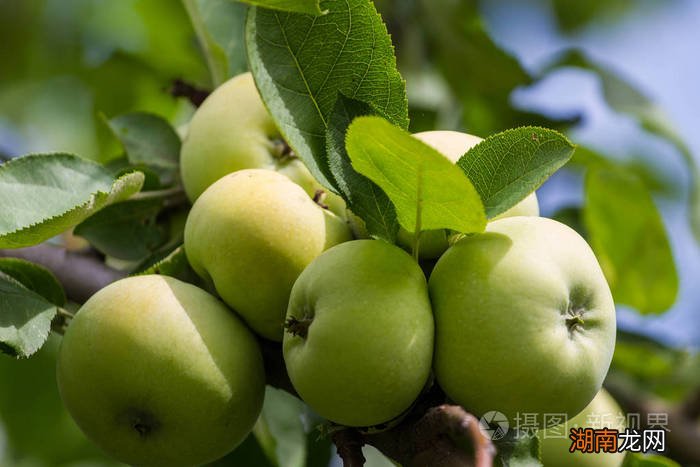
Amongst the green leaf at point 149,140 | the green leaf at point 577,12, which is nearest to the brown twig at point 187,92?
the green leaf at point 149,140

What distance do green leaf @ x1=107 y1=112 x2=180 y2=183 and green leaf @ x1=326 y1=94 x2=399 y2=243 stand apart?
1.60 ft

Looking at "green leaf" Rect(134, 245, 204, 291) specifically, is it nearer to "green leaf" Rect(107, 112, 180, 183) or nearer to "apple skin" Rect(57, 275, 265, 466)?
"apple skin" Rect(57, 275, 265, 466)

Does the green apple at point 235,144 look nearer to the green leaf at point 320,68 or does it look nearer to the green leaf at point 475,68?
the green leaf at point 320,68

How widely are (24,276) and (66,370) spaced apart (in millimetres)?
226

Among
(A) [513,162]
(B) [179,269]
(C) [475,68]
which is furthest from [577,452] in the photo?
(C) [475,68]

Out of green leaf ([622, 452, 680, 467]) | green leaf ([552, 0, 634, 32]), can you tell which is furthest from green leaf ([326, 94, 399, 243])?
green leaf ([552, 0, 634, 32])

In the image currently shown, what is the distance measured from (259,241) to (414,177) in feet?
0.74

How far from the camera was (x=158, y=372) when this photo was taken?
40.8 inches

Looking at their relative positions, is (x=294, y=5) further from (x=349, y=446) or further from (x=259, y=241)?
(x=349, y=446)

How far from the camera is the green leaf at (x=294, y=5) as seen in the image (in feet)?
3.41

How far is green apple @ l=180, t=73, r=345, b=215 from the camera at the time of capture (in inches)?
49.6

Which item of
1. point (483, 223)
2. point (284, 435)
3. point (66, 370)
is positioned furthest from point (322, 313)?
point (284, 435)

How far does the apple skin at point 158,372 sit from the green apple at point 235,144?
0.22m

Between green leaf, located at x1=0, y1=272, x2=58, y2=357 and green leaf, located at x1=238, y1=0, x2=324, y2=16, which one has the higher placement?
green leaf, located at x1=238, y1=0, x2=324, y2=16
